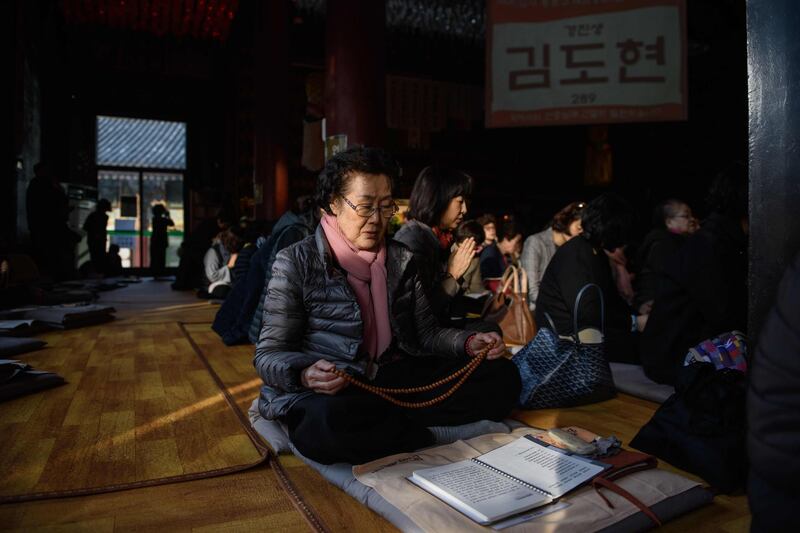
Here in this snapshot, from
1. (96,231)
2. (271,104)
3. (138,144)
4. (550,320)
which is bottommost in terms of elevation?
(550,320)

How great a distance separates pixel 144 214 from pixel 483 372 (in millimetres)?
12893

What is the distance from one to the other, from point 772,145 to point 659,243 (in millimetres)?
2933

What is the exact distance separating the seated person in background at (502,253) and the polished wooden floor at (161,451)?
288 cm

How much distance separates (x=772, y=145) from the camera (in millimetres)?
1696

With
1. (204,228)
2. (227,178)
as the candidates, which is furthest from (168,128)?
(204,228)

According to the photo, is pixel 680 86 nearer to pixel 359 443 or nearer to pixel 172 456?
pixel 359 443

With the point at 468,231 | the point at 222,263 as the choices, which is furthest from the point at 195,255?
the point at 468,231

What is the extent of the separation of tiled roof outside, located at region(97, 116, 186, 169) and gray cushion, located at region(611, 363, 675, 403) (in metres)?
12.1

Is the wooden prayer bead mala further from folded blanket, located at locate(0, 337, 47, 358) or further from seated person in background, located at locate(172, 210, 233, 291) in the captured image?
seated person in background, located at locate(172, 210, 233, 291)

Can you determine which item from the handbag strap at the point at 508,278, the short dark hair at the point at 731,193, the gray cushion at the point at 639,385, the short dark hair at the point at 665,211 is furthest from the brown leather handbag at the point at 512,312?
the short dark hair at the point at 665,211

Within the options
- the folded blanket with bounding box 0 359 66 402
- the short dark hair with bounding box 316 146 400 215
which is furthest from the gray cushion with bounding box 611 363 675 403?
the folded blanket with bounding box 0 359 66 402

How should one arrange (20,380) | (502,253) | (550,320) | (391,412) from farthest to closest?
(502,253), (550,320), (20,380), (391,412)

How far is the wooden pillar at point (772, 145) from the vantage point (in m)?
1.64

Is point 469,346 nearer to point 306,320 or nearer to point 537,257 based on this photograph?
point 306,320
